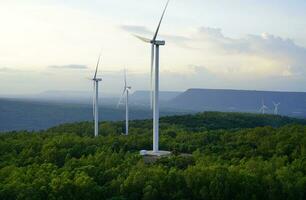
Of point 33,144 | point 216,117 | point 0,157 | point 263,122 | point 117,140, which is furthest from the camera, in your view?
point 263,122

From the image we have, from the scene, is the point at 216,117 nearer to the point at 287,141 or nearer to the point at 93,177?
the point at 287,141

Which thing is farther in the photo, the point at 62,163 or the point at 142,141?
the point at 142,141

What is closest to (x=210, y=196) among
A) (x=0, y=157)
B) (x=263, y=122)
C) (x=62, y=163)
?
(x=62, y=163)

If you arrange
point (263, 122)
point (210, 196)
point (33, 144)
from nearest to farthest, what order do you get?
point (210, 196), point (33, 144), point (263, 122)

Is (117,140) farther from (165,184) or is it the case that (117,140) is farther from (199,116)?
(199,116)

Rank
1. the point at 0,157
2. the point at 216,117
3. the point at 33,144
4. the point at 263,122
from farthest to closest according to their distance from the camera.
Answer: the point at 263,122, the point at 216,117, the point at 33,144, the point at 0,157

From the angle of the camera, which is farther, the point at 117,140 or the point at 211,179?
the point at 117,140

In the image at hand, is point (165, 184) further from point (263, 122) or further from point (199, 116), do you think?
point (263, 122)

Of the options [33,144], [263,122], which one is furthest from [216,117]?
[33,144]

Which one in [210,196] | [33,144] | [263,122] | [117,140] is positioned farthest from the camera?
[263,122]
